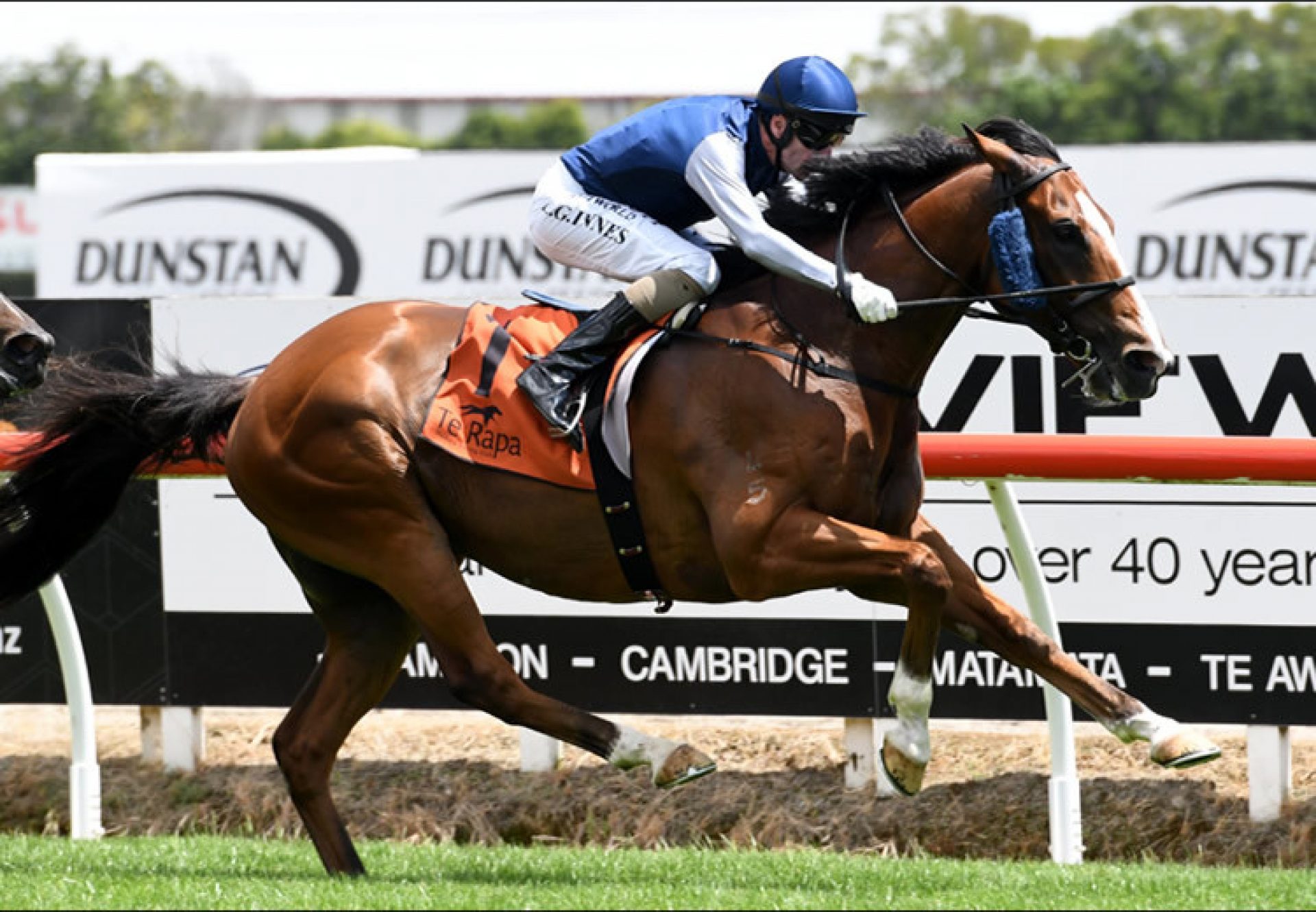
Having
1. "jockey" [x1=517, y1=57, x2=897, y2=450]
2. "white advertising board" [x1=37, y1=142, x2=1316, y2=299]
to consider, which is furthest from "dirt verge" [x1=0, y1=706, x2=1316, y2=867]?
"white advertising board" [x1=37, y1=142, x2=1316, y2=299]

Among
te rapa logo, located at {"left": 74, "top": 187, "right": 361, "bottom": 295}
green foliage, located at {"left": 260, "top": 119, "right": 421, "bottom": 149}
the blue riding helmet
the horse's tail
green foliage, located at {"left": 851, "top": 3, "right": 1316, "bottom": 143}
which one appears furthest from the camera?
green foliage, located at {"left": 260, "top": 119, "right": 421, "bottom": 149}

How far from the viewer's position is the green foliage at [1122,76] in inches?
2052

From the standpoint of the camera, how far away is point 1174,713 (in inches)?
263

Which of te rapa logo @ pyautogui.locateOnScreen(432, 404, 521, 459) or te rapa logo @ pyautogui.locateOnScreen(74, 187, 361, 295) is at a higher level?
te rapa logo @ pyautogui.locateOnScreen(432, 404, 521, 459)

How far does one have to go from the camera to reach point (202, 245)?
1553cm

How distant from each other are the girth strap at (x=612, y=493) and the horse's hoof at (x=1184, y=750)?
137 centimetres

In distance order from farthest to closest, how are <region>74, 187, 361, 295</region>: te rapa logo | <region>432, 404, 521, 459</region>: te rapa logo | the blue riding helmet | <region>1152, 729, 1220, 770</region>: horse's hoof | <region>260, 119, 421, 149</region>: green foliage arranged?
<region>260, 119, 421, 149</region>: green foliage < <region>74, 187, 361, 295</region>: te rapa logo < <region>432, 404, 521, 459</region>: te rapa logo < the blue riding helmet < <region>1152, 729, 1220, 770</region>: horse's hoof

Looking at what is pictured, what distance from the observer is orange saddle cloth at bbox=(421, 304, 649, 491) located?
548 cm

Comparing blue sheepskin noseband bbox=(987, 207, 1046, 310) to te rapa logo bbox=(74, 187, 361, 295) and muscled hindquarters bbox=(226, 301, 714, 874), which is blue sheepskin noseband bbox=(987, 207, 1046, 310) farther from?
te rapa logo bbox=(74, 187, 361, 295)

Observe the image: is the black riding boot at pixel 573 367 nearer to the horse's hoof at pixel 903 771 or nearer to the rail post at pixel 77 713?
the horse's hoof at pixel 903 771

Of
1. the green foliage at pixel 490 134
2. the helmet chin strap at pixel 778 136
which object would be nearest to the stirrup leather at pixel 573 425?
the helmet chin strap at pixel 778 136

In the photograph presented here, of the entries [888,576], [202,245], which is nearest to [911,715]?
[888,576]

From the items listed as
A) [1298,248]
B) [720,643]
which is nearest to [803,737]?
[720,643]

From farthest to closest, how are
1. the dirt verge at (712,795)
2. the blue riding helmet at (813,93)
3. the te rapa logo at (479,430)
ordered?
1. the dirt verge at (712,795)
2. the te rapa logo at (479,430)
3. the blue riding helmet at (813,93)
